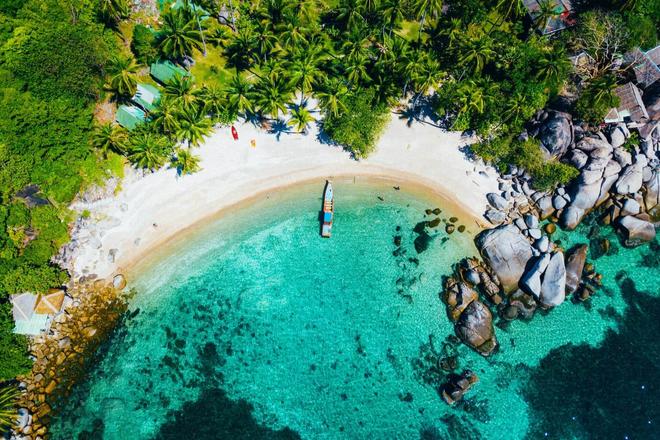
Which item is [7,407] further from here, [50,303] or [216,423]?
[216,423]

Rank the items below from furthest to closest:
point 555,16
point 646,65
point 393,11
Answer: point 555,16
point 646,65
point 393,11

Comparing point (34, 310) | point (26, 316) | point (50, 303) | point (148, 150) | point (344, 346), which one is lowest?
point (344, 346)

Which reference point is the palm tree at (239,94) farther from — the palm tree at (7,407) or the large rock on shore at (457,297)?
the palm tree at (7,407)

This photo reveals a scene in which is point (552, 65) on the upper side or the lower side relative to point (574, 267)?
upper

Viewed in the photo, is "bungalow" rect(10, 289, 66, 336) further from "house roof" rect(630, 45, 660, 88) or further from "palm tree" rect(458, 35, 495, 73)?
"house roof" rect(630, 45, 660, 88)

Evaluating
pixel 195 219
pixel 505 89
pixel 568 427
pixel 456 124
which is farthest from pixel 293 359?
pixel 505 89

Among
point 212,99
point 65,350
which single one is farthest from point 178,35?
point 65,350

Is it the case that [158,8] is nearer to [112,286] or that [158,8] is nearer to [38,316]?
[112,286]
